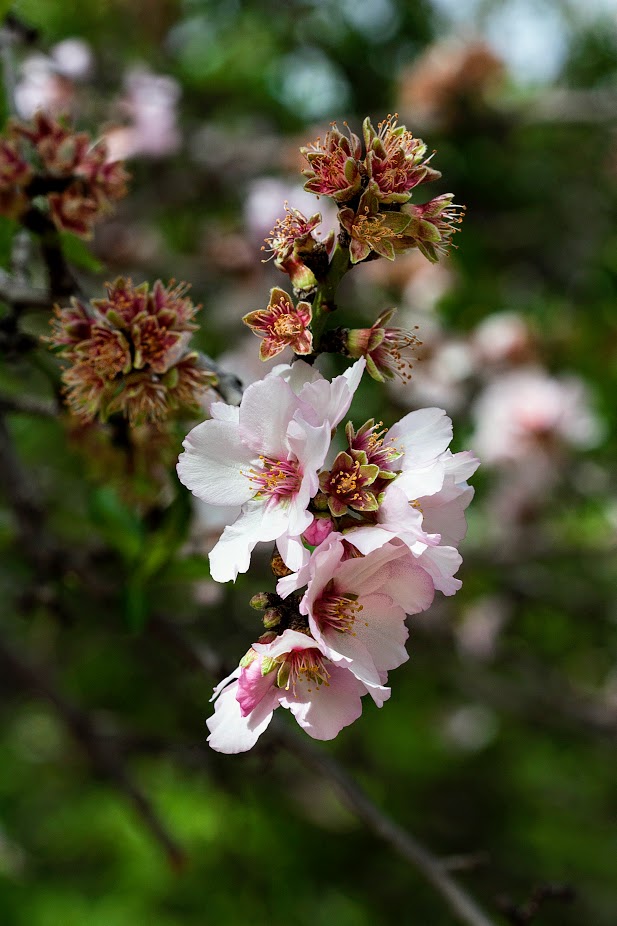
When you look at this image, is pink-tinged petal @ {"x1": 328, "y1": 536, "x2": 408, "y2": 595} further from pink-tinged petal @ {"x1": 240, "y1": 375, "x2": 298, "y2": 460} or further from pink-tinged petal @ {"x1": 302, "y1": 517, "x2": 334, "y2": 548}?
pink-tinged petal @ {"x1": 240, "y1": 375, "x2": 298, "y2": 460}

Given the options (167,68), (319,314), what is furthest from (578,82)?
(319,314)

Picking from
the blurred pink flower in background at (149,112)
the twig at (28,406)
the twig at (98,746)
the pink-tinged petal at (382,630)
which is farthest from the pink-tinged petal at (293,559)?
the blurred pink flower in background at (149,112)

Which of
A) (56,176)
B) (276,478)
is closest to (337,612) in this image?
(276,478)

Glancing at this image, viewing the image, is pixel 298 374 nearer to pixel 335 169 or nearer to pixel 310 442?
pixel 310 442

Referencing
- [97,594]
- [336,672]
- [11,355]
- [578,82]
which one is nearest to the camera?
[336,672]

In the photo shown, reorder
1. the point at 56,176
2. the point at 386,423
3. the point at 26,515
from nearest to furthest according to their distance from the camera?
1. the point at 56,176
2. the point at 26,515
3. the point at 386,423

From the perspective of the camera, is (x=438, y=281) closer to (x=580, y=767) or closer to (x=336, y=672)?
→ (x=580, y=767)

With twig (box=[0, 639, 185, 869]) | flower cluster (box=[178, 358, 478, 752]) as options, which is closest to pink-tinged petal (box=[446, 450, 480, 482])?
flower cluster (box=[178, 358, 478, 752])
